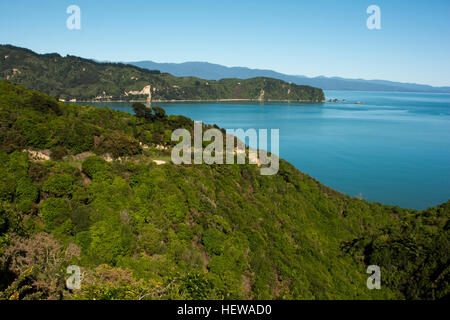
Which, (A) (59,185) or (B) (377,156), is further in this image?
(B) (377,156)

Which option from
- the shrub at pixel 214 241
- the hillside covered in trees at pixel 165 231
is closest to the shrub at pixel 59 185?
the hillside covered in trees at pixel 165 231

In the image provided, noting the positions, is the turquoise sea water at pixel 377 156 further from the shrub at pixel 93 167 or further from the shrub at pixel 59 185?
the shrub at pixel 59 185

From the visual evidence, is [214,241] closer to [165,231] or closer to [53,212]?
[165,231]

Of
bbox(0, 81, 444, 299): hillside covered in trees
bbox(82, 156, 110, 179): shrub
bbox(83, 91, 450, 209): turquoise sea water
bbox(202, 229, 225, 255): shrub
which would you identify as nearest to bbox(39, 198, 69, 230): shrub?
bbox(0, 81, 444, 299): hillside covered in trees

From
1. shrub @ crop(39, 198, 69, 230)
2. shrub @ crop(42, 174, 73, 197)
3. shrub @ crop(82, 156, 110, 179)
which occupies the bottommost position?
shrub @ crop(39, 198, 69, 230)

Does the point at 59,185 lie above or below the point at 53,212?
above

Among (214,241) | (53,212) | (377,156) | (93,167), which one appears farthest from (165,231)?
(377,156)

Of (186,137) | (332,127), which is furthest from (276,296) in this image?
(332,127)

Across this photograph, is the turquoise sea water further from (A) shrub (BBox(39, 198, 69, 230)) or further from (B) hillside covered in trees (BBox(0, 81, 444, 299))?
(A) shrub (BBox(39, 198, 69, 230))
